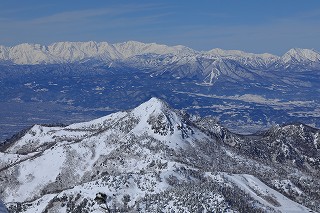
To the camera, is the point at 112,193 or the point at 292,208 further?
the point at 292,208

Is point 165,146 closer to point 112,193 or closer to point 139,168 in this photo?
point 139,168

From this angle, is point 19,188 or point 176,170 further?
point 19,188

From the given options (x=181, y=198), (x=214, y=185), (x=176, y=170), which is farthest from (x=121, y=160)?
(x=181, y=198)

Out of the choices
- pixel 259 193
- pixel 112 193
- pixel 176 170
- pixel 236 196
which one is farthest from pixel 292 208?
pixel 112 193

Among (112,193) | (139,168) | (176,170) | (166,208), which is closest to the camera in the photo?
(166,208)

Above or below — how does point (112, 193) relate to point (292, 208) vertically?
above

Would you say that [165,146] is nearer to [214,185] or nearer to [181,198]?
[214,185]

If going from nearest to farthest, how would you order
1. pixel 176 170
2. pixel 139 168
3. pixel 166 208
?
pixel 166 208
pixel 176 170
pixel 139 168

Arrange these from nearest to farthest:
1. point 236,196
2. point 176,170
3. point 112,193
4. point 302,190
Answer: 1. point 112,193
2. point 236,196
3. point 176,170
4. point 302,190

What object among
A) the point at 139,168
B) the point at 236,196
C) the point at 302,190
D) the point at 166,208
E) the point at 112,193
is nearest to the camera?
the point at 166,208
